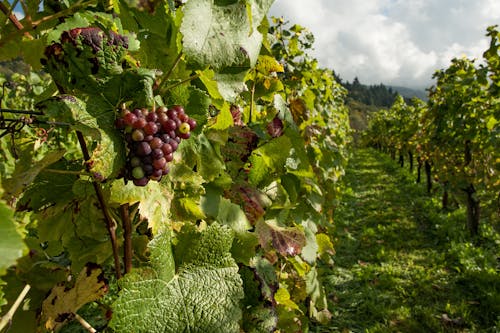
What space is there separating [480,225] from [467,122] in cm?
230

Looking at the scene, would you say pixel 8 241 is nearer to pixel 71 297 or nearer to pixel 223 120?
pixel 71 297

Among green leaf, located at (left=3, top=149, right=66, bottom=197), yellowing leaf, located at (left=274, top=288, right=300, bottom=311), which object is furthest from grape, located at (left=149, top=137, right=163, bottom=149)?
yellowing leaf, located at (left=274, top=288, right=300, bottom=311)

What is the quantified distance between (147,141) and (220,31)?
0.97 feet

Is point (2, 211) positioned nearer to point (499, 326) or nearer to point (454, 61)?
point (499, 326)

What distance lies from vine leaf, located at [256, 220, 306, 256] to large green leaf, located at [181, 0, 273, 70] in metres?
0.92

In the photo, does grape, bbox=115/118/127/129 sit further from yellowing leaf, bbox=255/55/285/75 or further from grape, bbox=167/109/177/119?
yellowing leaf, bbox=255/55/285/75

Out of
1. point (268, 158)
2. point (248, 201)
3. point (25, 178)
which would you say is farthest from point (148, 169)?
point (268, 158)

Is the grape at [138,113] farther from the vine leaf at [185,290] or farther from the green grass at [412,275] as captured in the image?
the green grass at [412,275]

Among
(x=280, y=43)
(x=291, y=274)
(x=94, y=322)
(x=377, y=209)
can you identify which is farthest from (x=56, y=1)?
(x=377, y=209)

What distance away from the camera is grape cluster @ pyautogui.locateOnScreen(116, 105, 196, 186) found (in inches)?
28.9

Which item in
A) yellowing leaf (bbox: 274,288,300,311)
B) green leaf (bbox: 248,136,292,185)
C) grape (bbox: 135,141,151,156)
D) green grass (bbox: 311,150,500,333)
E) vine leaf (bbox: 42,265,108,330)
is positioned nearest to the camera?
grape (bbox: 135,141,151,156)

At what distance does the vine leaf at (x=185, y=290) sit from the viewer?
85 centimetres

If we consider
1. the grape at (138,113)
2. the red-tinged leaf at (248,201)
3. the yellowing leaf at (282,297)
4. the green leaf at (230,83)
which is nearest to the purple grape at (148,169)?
the grape at (138,113)

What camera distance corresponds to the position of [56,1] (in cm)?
91
